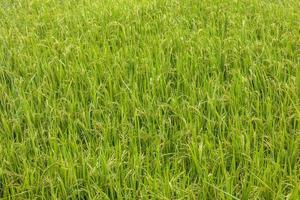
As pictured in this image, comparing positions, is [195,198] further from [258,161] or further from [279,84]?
[279,84]

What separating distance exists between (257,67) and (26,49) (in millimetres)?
1849

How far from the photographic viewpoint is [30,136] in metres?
2.38

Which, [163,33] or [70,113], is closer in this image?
[70,113]

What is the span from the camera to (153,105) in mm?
2670

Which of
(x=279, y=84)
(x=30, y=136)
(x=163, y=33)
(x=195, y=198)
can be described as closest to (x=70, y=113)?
(x=30, y=136)

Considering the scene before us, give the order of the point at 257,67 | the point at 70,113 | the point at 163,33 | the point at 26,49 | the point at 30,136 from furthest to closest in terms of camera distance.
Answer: the point at 163,33
the point at 26,49
the point at 257,67
the point at 70,113
the point at 30,136

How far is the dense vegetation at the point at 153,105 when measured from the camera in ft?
6.75

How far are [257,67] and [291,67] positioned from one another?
268 mm

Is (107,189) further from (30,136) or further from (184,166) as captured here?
(30,136)

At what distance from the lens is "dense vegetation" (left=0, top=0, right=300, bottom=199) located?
6.75 feet

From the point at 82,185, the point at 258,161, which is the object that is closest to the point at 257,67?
the point at 258,161

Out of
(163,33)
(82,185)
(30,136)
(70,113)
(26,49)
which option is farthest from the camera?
(163,33)

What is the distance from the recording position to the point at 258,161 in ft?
6.69

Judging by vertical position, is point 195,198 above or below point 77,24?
below
